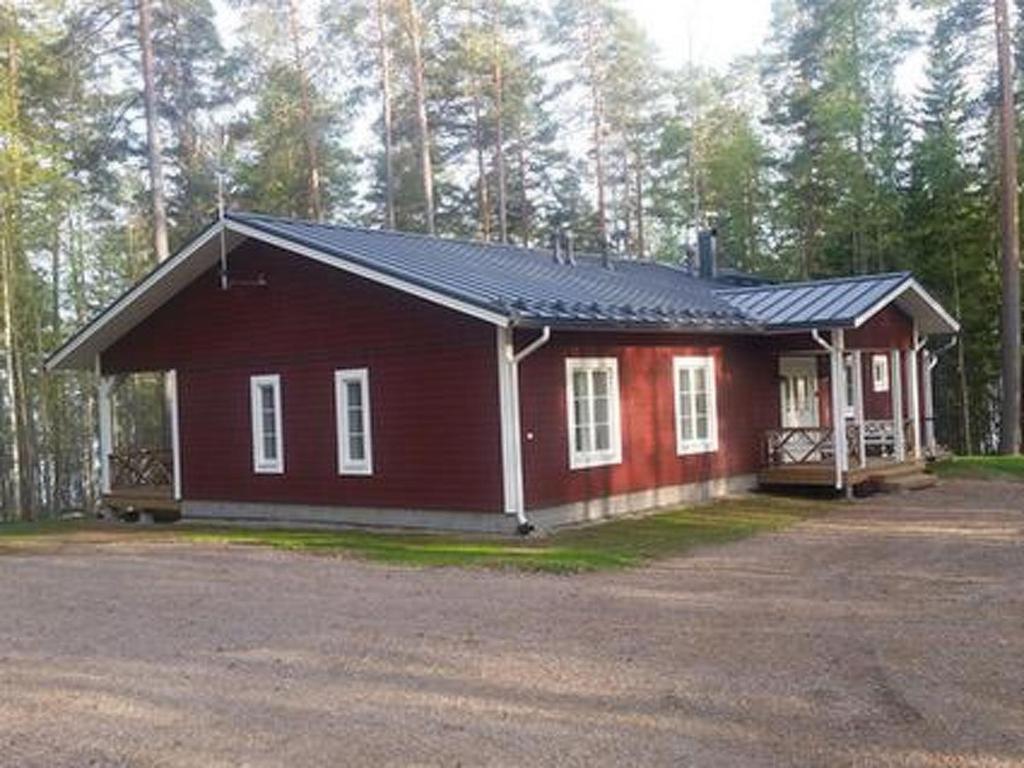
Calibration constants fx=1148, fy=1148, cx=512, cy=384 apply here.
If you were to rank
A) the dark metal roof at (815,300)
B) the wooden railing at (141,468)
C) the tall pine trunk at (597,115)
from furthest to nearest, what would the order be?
the tall pine trunk at (597,115)
the wooden railing at (141,468)
the dark metal roof at (815,300)

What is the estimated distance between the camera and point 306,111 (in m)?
31.1

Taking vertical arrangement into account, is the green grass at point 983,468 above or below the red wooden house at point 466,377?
below

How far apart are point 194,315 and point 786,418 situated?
10.3 m

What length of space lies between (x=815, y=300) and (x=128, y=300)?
11224 millimetres

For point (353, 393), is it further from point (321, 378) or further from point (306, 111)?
point (306, 111)

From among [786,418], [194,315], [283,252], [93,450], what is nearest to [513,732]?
[283,252]

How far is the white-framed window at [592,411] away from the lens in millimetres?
15406

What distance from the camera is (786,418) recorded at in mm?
20406

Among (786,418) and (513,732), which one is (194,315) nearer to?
(786,418)

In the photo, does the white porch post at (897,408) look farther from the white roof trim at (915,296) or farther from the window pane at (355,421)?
the window pane at (355,421)

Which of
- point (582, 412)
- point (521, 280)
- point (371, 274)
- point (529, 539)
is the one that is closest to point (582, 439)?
point (582, 412)

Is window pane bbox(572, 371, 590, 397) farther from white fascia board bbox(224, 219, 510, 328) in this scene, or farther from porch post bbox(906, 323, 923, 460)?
porch post bbox(906, 323, 923, 460)

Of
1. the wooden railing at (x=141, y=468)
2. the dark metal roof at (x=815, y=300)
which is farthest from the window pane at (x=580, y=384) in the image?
the wooden railing at (x=141, y=468)

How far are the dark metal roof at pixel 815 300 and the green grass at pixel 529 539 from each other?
282 centimetres
